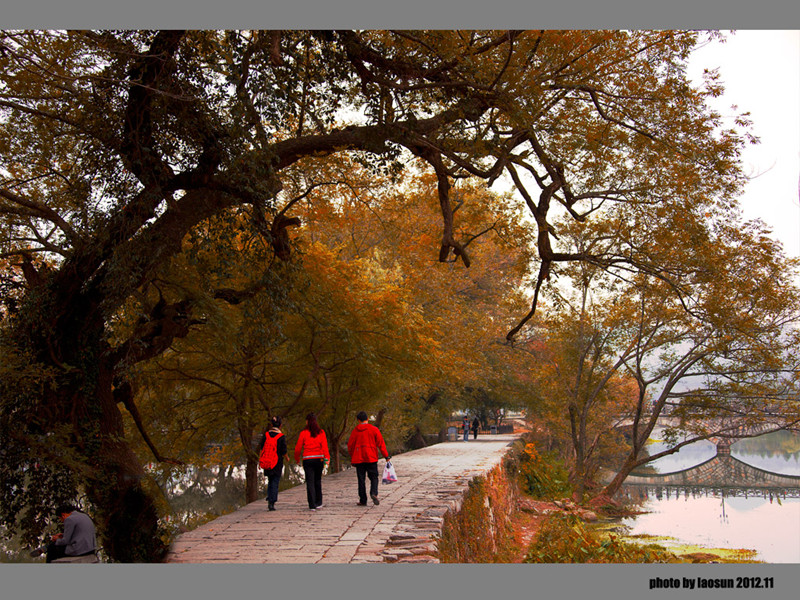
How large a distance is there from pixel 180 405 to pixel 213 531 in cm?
802

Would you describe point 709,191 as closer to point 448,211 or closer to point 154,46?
point 448,211

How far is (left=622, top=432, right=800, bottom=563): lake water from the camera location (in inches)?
835

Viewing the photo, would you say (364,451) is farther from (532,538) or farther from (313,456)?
(532,538)

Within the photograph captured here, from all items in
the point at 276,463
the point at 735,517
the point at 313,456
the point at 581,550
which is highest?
the point at 313,456

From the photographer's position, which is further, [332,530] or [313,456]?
[313,456]

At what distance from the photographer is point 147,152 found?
8.81 m

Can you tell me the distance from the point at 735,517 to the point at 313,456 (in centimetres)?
2506

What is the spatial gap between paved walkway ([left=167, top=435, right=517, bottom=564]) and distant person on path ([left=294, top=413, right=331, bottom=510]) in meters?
0.28

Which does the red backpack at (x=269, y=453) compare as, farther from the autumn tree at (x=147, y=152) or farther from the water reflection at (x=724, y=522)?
the water reflection at (x=724, y=522)

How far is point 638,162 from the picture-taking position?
47.0 ft

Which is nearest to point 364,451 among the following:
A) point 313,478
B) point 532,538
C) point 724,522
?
point 313,478

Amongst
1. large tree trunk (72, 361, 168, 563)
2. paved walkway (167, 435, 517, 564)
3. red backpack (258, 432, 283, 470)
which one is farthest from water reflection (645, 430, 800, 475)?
large tree trunk (72, 361, 168, 563)

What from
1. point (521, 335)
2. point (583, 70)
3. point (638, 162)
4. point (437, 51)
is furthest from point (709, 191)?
point (521, 335)

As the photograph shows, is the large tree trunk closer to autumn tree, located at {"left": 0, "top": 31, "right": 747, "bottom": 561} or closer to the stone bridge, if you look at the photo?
autumn tree, located at {"left": 0, "top": 31, "right": 747, "bottom": 561}
